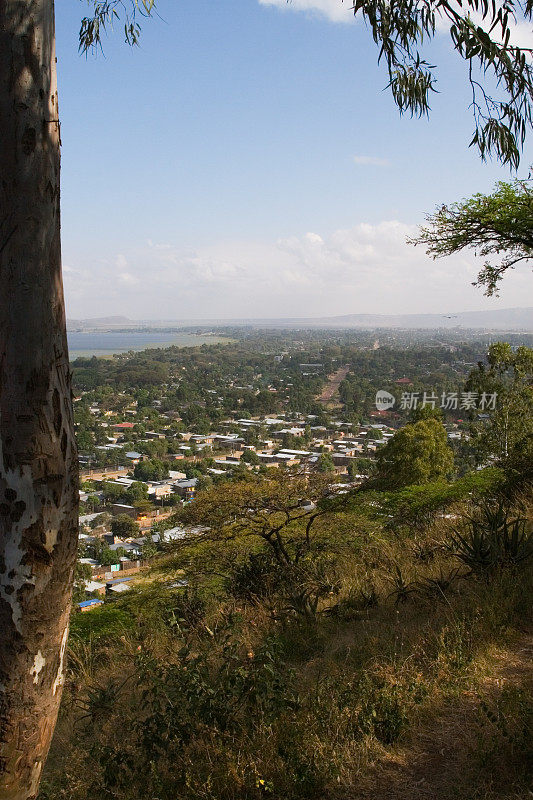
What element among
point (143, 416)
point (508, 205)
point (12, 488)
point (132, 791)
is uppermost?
point (508, 205)

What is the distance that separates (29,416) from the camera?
2086 mm

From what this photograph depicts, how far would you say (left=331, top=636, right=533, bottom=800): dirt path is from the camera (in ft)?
7.17

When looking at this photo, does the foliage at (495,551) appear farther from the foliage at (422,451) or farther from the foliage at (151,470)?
the foliage at (151,470)

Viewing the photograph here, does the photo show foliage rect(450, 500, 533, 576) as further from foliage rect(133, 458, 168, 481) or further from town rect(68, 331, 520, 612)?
foliage rect(133, 458, 168, 481)

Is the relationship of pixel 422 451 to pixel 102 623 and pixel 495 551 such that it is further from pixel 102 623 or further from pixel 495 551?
pixel 495 551

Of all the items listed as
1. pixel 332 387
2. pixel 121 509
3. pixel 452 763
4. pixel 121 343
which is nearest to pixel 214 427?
pixel 332 387

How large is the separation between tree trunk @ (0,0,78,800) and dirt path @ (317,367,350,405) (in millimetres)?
40723

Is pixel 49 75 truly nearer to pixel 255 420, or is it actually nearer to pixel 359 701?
pixel 359 701

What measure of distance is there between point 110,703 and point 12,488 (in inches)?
63.8

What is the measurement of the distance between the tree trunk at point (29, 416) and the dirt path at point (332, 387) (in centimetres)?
4072

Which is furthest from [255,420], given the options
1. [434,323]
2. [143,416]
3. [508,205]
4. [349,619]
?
[434,323]

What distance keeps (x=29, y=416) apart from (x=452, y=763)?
2.05 m

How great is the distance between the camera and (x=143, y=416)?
42.8 meters

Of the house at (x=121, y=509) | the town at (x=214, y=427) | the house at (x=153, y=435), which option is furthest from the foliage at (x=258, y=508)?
the house at (x=153, y=435)
